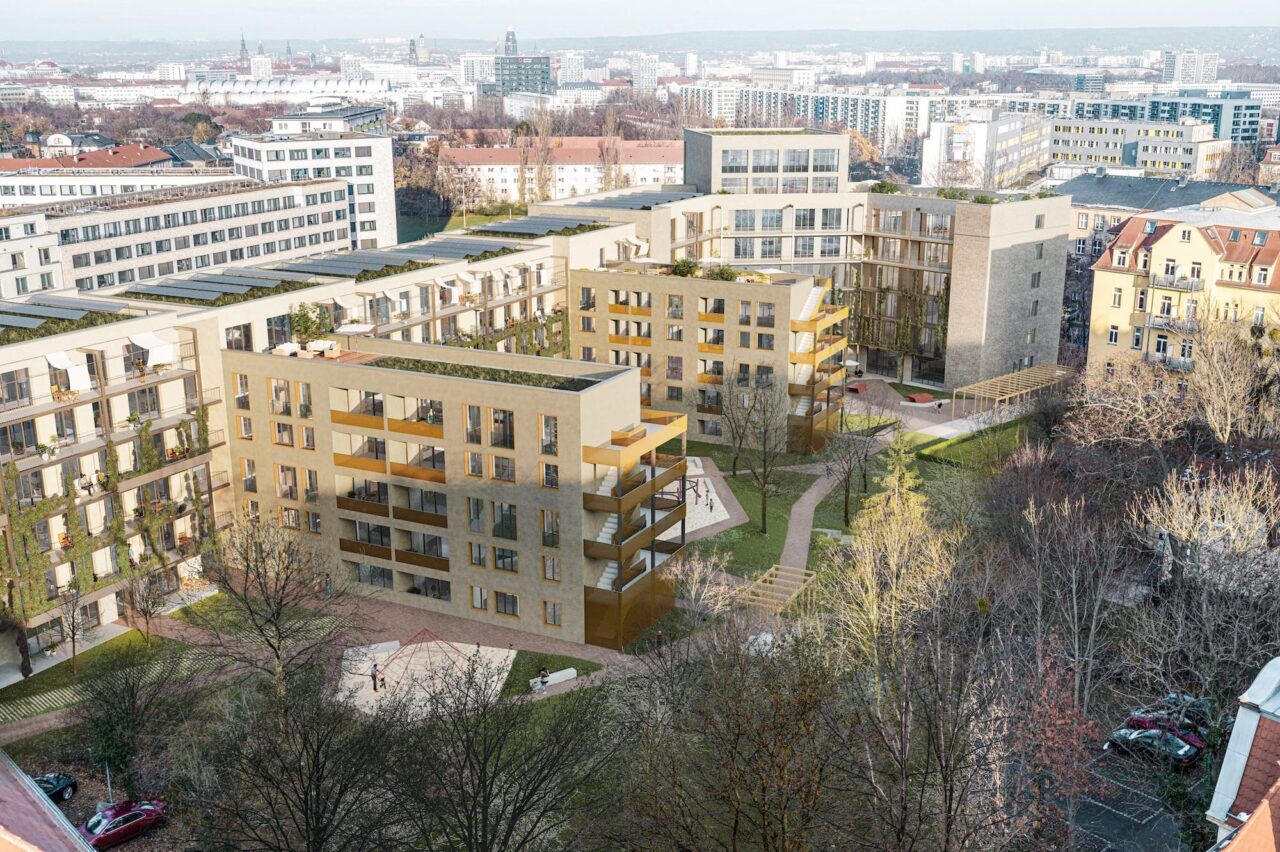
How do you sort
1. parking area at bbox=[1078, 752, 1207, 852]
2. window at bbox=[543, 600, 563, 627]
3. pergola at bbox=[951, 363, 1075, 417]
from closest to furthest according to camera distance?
parking area at bbox=[1078, 752, 1207, 852] < window at bbox=[543, 600, 563, 627] < pergola at bbox=[951, 363, 1075, 417]

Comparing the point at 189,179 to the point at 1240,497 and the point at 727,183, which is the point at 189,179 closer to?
the point at 727,183

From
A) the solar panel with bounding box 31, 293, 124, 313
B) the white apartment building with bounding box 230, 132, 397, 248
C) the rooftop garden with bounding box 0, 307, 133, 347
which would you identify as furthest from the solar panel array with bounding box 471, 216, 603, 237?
the white apartment building with bounding box 230, 132, 397, 248

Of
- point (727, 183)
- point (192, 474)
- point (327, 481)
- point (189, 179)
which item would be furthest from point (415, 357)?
point (189, 179)

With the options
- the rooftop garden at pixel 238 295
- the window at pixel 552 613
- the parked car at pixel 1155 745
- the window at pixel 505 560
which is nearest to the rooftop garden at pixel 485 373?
the window at pixel 505 560

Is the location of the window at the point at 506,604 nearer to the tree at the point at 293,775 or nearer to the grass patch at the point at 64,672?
the tree at the point at 293,775

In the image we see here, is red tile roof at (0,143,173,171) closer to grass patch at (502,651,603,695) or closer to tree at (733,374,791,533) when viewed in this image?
tree at (733,374,791,533)

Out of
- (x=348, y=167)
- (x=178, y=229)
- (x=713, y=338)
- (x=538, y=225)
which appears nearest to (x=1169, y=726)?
(x=713, y=338)
